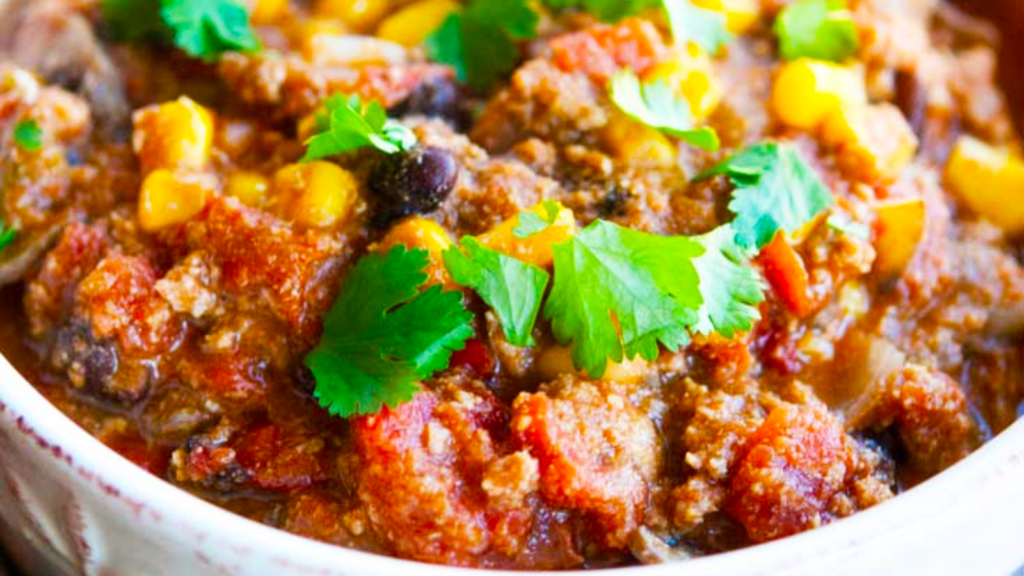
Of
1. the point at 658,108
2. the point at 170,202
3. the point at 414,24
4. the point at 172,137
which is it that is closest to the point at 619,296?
the point at 658,108

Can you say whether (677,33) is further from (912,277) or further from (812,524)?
(812,524)

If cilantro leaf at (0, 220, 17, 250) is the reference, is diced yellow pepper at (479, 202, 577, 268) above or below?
above

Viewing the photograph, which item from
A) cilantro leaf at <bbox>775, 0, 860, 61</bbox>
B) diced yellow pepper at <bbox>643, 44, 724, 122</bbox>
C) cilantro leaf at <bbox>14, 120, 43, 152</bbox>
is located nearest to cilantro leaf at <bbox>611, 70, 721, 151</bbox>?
diced yellow pepper at <bbox>643, 44, 724, 122</bbox>

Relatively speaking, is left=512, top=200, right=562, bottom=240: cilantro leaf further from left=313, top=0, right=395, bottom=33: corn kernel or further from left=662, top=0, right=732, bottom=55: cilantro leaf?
left=313, top=0, right=395, bottom=33: corn kernel

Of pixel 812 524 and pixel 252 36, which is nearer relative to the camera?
pixel 812 524

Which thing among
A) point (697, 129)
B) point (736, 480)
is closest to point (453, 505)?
point (736, 480)

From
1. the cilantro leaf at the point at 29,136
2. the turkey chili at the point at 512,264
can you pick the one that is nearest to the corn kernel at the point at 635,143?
the turkey chili at the point at 512,264

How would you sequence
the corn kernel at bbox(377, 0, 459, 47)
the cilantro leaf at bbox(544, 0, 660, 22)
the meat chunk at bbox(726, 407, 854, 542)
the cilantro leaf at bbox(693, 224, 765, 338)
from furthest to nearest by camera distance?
the corn kernel at bbox(377, 0, 459, 47), the cilantro leaf at bbox(544, 0, 660, 22), the cilantro leaf at bbox(693, 224, 765, 338), the meat chunk at bbox(726, 407, 854, 542)
